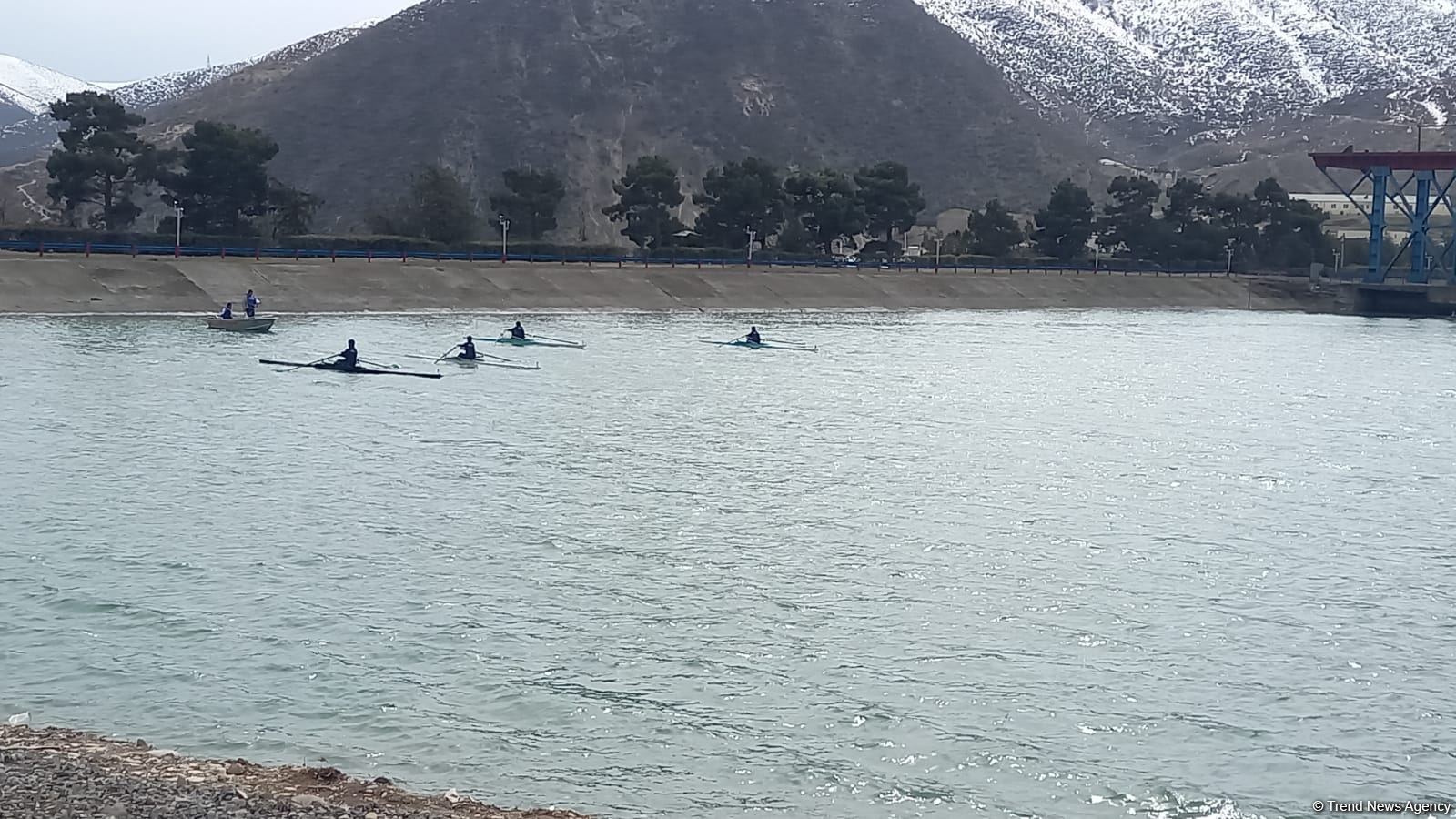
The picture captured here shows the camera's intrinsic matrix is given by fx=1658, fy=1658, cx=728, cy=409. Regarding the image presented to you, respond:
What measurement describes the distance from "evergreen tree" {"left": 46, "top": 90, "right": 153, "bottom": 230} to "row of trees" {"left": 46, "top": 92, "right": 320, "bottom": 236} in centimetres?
5

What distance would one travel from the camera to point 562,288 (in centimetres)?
9131

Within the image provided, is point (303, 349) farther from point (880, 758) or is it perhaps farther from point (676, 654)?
point (880, 758)

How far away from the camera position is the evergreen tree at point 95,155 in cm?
9838

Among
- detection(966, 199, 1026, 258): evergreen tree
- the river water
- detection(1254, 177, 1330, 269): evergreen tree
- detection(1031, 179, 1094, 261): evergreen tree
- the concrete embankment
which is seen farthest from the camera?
detection(1254, 177, 1330, 269): evergreen tree

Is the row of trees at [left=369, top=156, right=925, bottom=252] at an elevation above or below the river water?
above

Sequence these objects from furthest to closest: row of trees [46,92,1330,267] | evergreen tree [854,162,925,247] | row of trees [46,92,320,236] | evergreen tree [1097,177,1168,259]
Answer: evergreen tree [1097,177,1168,259] → evergreen tree [854,162,925,247] → row of trees [46,92,1330,267] → row of trees [46,92,320,236]

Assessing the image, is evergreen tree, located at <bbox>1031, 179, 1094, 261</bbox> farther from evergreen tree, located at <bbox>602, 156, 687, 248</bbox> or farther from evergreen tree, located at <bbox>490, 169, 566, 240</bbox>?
evergreen tree, located at <bbox>490, 169, 566, 240</bbox>

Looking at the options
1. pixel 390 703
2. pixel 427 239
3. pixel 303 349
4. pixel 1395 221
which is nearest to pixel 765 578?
pixel 390 703

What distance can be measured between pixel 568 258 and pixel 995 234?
47.2m

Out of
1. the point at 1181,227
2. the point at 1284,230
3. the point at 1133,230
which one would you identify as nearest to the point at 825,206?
the point at 1133,230

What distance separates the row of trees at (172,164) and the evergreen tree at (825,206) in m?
38.5

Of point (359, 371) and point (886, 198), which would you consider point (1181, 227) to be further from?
point (359, 371)

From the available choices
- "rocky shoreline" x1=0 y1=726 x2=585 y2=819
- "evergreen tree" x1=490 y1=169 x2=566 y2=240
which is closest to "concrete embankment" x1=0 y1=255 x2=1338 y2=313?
"evergreen tree" x1=490 y1=169 x2=566 y2=240

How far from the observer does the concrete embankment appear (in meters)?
74.0
